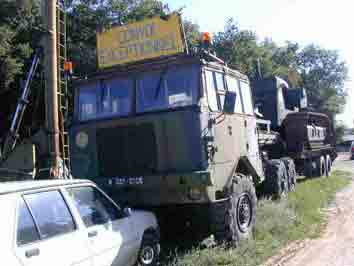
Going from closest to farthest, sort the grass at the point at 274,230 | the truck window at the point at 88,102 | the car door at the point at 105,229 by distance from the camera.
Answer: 1. the car door at the point at 105,229
2. the grass at the point at 274,230
3. the truck window at the point at 88,102

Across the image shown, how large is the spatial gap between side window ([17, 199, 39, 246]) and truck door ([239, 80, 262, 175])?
493cm

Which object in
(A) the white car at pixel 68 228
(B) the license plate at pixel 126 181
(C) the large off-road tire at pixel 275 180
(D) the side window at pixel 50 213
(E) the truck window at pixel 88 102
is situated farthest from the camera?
(C) the large off-road tire at pixel 275 180

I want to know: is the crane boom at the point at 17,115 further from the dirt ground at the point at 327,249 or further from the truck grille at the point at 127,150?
→ the dirt ground at the point at 327,249

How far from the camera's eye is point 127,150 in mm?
6832

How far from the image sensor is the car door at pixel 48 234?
Answer: 3.77 m

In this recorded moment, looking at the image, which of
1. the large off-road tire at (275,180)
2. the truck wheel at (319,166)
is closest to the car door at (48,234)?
the large off-road tire at (275,180)

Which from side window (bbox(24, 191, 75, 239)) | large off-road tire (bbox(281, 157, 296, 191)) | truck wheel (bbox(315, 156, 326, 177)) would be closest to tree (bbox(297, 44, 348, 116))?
truck wheel (bbox(315, 156, 326, 177))

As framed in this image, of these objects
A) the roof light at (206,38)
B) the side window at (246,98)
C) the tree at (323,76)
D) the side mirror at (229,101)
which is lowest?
the side mirror at (229,101)

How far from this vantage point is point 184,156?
6.45 metres

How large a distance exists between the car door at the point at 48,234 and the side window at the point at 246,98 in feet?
15.9

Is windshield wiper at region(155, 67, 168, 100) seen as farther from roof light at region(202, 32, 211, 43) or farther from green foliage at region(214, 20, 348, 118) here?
green foliage at region(214, 20, 348, 118)

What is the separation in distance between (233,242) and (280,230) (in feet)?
4.94

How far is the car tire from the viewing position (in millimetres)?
5606

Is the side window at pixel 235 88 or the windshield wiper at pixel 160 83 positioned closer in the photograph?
the windshield wiper at pixel 160 83
